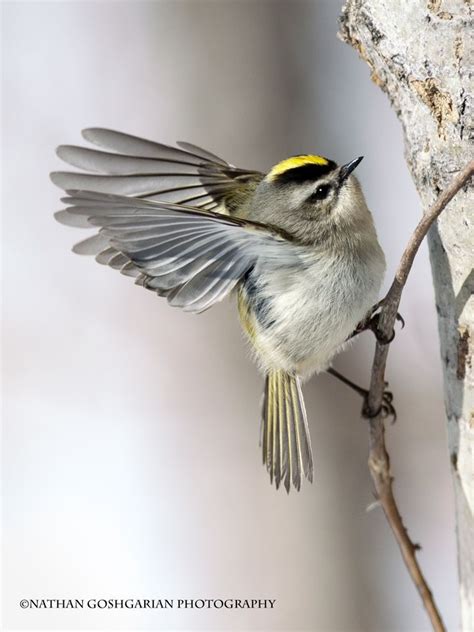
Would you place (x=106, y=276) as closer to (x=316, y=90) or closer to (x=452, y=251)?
(x=316, y=90)

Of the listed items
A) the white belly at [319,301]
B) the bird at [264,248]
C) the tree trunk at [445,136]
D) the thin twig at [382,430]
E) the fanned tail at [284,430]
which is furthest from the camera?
the fanned tail at [284,430]

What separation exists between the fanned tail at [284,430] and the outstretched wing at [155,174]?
1.92 feet

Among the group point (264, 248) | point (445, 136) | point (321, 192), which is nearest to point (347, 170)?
point (321, 192)

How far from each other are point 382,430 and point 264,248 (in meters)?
0.55

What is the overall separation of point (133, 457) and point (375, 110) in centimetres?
246

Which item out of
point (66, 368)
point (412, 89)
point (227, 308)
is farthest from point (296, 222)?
point (66, 368)

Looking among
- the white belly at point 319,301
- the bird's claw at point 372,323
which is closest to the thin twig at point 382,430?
the bird's claw at point 372,323

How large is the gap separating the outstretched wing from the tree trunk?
68 centimetres

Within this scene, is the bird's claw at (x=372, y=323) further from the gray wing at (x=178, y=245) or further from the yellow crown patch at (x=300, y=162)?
the yellow crown patch at (x=300, y=162)

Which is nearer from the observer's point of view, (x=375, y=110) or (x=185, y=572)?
(x=185, y=572)

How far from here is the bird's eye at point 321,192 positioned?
2149 millimetres

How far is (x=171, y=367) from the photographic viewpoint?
3863mm

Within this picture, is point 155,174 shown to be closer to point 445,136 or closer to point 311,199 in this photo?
point 311,199

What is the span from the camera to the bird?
5.96 feet
